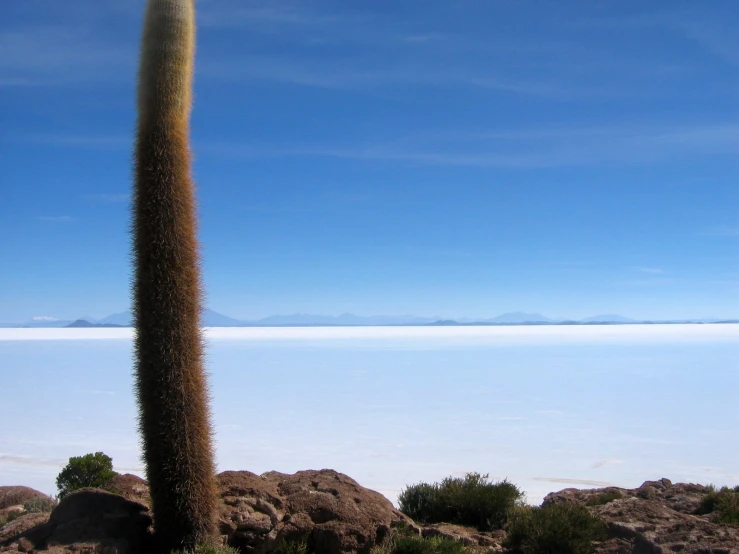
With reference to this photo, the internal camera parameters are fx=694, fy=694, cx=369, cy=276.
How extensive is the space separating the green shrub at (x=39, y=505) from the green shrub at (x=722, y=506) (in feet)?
29.7

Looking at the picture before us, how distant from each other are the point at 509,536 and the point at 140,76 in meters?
6.64

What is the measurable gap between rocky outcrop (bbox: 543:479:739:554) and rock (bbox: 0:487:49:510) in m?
8.65

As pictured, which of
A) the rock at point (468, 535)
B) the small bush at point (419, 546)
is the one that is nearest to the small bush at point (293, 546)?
the small bush at point (419, 546)

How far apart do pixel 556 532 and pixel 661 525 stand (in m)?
1.31

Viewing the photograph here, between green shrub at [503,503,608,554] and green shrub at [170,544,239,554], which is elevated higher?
green shrub at [170,544,239,554]

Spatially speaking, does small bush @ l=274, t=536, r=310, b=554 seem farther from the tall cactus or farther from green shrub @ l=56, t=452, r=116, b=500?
green shrub @ l=56, t=452, r=116, b=500

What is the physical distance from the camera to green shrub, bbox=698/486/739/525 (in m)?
8.16

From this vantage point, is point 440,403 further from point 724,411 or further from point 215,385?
point 215,385

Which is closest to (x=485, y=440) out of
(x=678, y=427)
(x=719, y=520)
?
(x=678, y=427)

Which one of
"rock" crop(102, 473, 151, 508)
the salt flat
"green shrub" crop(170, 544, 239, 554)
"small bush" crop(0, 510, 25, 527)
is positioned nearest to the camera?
"green shrub" crop(170, 544, 239, 554)

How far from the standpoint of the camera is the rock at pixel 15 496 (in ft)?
36.1

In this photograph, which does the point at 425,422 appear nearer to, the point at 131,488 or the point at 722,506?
the point at 722,506

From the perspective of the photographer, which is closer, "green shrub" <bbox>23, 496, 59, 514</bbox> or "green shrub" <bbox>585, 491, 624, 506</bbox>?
"green shrub" <bbox>585, 491, 624, 506</bbox>

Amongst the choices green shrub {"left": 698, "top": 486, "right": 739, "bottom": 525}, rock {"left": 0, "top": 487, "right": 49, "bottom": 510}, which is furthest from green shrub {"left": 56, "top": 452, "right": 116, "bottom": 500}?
green shrub {"left": 698, "top": 486, "right": 739, "bottom": 525}
